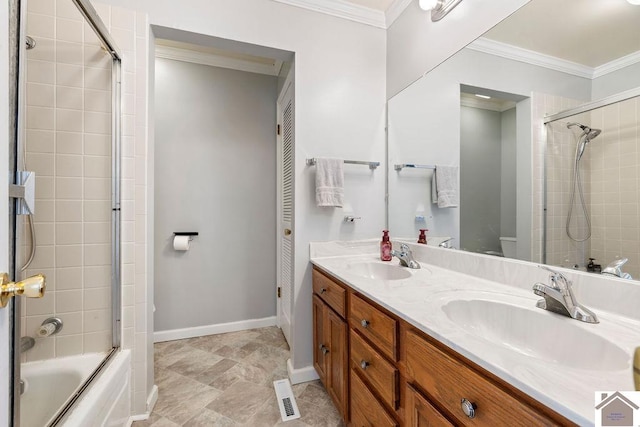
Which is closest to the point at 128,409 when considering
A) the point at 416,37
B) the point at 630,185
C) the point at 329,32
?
the point at 630,185

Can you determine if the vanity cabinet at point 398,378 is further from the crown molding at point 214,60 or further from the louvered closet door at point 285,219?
the crown molding at point 214,60

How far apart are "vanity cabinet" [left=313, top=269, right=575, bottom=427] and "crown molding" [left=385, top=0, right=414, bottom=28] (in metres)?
1.76

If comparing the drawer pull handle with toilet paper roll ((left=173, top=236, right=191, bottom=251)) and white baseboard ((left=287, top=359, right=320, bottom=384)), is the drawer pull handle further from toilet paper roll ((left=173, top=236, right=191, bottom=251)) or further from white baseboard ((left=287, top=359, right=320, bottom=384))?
toilet paper roll ((left=173, top=236, right=191, bottom=251))

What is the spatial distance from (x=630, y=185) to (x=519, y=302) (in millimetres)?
469

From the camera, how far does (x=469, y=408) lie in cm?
59

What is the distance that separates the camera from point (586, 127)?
0.89 meters

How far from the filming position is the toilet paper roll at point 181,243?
7.04 ft

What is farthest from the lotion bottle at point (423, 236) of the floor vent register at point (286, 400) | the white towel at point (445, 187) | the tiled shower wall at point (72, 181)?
the tiled shower wall at point (72, 181)

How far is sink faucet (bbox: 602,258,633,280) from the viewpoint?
79cm

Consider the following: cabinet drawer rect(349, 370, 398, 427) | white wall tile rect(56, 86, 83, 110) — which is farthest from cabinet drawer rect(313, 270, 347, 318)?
white wall tile rect(56, 86, 83, 110)

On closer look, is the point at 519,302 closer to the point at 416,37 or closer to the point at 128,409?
the point at 416,37

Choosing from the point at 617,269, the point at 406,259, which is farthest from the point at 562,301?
the point at 406,259

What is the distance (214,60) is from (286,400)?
2.61 metres

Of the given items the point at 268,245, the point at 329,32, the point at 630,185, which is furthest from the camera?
the point at 268,245
